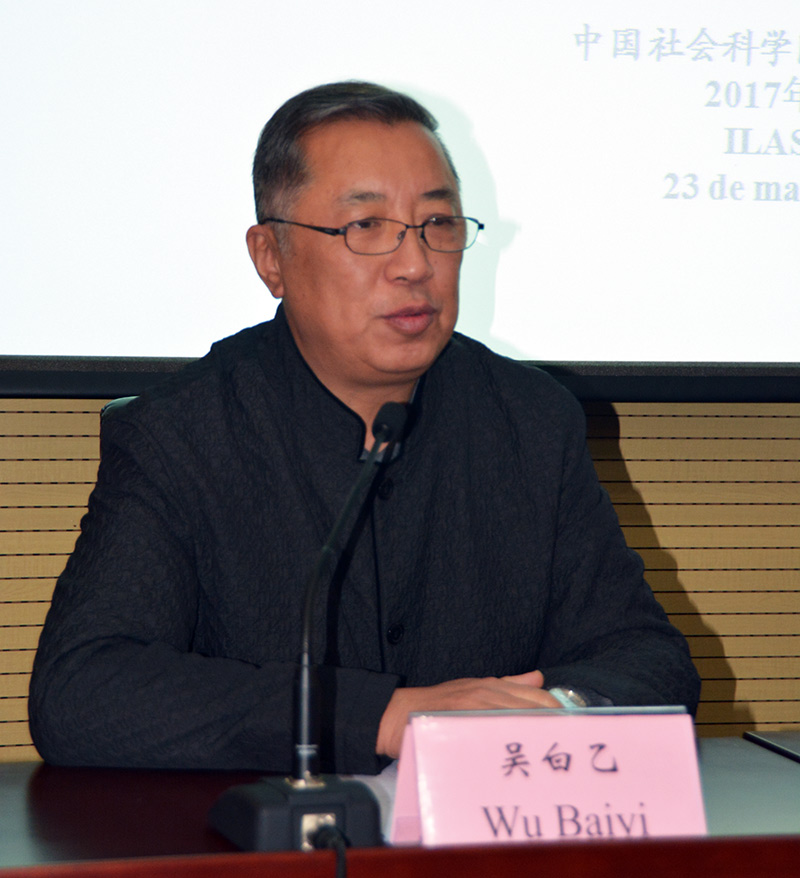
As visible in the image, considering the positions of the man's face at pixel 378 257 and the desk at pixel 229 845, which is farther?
the man's face at pixel 378 257

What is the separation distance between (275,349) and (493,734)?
0.92 metres

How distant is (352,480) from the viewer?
4.90 ft

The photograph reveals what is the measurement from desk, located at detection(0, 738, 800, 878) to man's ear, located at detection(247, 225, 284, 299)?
0.79 meters

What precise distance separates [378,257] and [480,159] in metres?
0.74

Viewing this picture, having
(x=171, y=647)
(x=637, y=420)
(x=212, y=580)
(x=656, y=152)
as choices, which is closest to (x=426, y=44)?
(x=656, y=152)

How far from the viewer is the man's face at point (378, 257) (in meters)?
1.47

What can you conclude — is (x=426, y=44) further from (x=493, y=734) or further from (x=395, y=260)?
(x=493, y=734)

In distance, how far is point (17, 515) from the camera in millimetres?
2297

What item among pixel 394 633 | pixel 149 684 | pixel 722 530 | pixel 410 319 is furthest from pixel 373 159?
pixel 722 530

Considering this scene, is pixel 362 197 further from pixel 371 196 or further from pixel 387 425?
pixel 387 425

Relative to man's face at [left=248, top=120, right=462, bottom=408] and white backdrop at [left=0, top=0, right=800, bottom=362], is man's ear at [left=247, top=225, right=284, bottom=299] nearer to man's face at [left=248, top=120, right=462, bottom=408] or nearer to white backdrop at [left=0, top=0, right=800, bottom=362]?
man's face at [left=248, top=120, right=462, bottom=408]

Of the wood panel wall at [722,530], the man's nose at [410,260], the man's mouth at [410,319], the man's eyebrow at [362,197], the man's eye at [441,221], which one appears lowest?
the wood panel wall at [722,530]

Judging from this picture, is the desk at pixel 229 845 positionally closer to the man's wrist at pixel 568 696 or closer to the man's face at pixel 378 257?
the man's wrist at pixel 568 696

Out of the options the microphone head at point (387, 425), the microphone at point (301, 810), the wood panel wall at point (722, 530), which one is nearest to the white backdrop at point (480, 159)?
the wood panel wall at point (722, 530)
